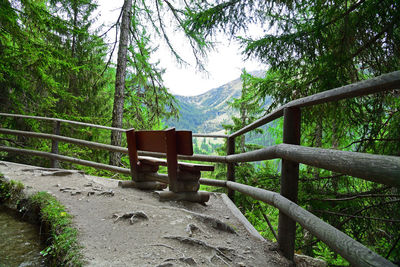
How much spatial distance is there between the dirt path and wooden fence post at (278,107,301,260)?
148 millimetres

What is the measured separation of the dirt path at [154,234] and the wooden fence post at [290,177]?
15 cm

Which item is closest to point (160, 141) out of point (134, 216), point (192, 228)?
point (134, 216)

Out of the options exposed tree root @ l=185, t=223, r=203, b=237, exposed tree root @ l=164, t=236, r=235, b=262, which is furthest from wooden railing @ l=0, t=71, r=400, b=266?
exposed tree root @ l=185, t=223, r=203, b=237

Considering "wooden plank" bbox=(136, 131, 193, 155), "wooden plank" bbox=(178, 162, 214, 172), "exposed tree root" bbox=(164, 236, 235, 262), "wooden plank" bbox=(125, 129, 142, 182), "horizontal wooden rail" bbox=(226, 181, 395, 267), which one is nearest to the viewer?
"horizontal wooden rail" bbox=(226, 181, 395, 267)

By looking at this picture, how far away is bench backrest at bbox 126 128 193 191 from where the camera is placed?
3.31 m

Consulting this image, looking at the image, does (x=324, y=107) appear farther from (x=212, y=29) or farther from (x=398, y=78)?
(x=398, y=78)

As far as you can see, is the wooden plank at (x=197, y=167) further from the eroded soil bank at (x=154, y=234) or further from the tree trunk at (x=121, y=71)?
the tree trunk at (x=121, y=71)

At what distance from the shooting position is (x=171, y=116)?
36.0ft

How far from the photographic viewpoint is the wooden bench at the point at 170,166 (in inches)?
132

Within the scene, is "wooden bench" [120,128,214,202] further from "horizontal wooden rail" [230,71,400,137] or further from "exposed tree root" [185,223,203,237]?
"horizontal wooden rail" [230,71,400,137]

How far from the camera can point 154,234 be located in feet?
7.80

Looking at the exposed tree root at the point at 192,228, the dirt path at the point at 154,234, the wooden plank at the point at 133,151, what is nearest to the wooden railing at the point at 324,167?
the dirt path at the point at 154,234

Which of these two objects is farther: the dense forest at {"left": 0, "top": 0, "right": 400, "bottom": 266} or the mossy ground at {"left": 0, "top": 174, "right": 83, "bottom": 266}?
the dense forest at {"left": 0, "top": 0, "right": 400, "bottom": 266}

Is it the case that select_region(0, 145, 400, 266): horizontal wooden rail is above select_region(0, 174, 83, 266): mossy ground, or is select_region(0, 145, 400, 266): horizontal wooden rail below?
above
